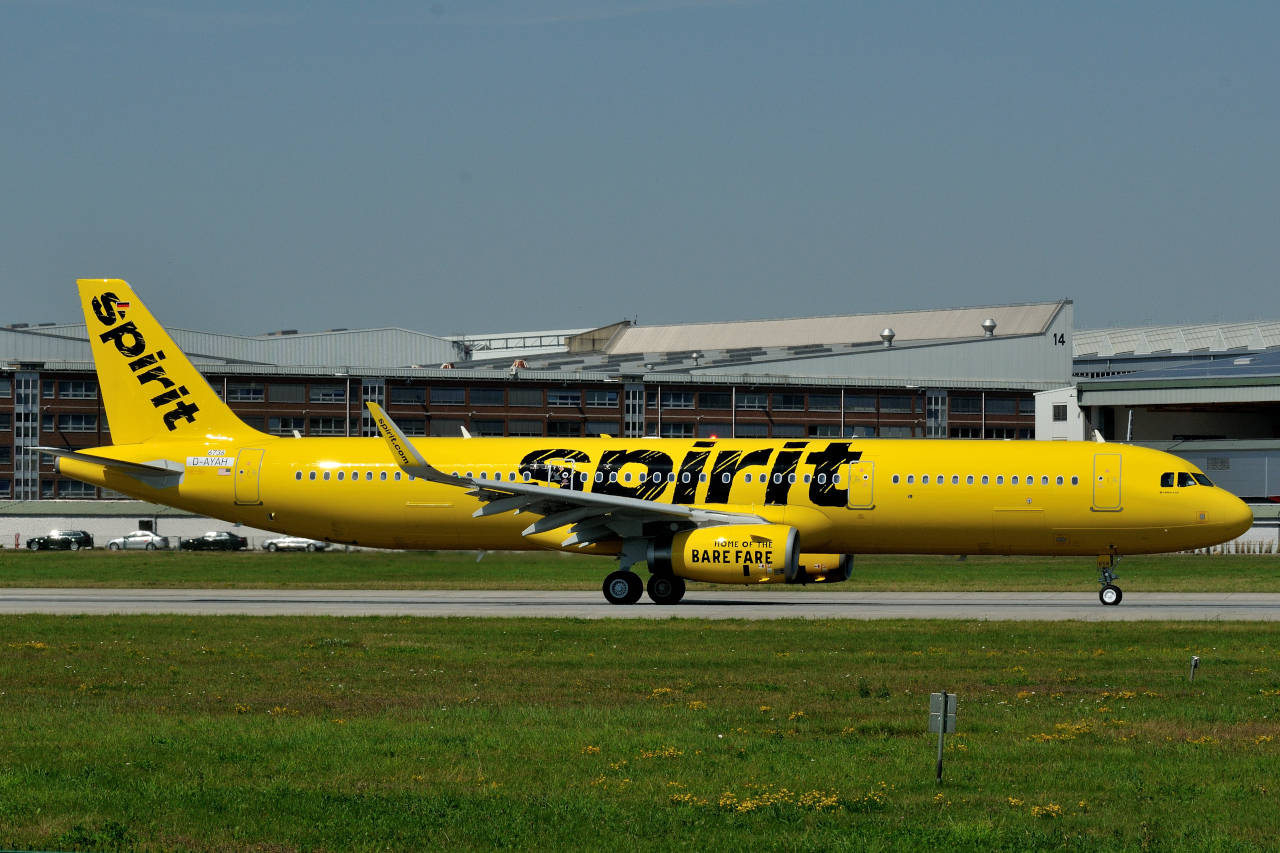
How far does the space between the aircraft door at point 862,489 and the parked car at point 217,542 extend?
51064mm

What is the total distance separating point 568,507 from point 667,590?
326 centimetres

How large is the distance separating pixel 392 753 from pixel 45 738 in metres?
3.94

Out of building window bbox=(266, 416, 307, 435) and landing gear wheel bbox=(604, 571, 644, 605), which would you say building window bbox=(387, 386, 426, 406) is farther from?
landing gear wheel bbox=(604, 571, 644, 605)

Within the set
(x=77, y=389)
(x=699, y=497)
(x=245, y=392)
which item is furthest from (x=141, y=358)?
(x=77, y=389)

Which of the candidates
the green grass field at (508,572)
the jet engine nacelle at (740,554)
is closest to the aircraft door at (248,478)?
the green grass field at (508,572)

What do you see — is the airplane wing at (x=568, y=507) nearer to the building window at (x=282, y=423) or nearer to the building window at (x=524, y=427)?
the building window at (x=282, y=423)

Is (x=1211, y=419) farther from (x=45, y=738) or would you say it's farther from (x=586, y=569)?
(x=45, y=738)

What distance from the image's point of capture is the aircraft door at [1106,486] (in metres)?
37.0

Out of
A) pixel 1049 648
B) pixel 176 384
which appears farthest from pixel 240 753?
pixel 176 384

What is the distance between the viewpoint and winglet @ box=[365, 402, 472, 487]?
35.7 meters

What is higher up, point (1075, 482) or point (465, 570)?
point (1075, 482)

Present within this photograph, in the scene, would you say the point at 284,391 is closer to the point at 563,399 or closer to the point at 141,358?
the point at 563,399

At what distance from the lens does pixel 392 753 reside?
49.8 feet

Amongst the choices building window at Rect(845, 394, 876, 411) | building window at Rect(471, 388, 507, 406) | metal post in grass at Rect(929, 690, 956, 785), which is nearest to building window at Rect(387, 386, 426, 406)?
building window at Rect(471, 388, 507, 406)
